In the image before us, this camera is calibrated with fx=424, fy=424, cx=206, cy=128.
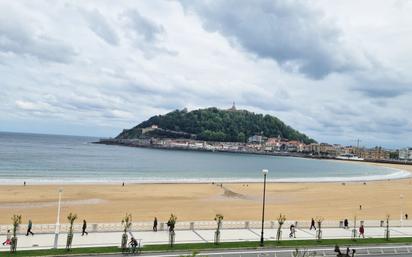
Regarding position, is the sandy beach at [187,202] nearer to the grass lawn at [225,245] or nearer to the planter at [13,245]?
→ the grass lawn at [225,245]

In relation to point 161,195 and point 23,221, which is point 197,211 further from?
point 23,221

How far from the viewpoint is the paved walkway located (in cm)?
2291

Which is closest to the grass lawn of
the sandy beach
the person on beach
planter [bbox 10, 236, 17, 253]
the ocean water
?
planter [bbox 10, 236, 17, 253]

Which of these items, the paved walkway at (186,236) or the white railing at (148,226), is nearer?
the paved walkway at (186,236)

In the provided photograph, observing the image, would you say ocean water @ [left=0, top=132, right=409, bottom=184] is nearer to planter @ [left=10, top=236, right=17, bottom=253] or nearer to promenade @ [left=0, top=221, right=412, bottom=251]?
promenade @ [left=0, top=221, right=412, bottom=251]

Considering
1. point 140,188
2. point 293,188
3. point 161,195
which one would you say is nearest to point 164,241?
point 161,195

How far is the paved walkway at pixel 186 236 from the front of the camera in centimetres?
2291

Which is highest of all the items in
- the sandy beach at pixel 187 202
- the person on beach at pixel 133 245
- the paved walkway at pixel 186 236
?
the person on beach at pixel 133 245

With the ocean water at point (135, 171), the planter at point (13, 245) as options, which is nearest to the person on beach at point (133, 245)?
the planter at point (13, 245)

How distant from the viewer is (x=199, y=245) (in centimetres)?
2308

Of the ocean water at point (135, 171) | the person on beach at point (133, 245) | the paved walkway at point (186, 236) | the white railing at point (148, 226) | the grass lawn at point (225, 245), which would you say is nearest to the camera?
the grass lawn at point (225, 245)

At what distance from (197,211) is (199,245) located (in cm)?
1772

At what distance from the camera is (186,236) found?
25.6 meters

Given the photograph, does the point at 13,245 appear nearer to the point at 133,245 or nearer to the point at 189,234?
the point at 133,245
